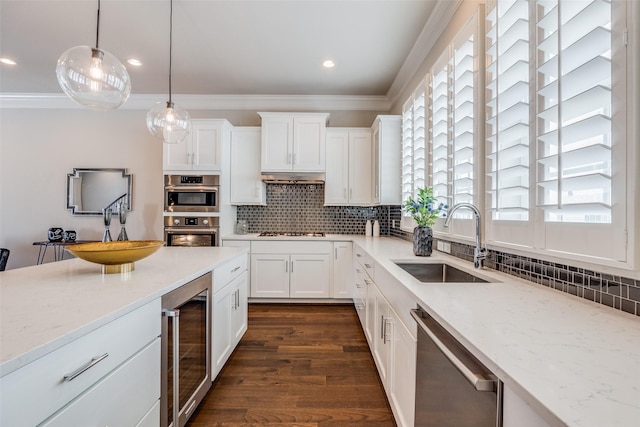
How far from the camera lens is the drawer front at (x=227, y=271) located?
5.91ft

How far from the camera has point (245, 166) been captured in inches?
148

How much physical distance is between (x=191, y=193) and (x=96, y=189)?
68.4 inches

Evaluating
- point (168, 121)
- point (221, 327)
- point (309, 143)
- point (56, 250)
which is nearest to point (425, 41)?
point (309, 143)

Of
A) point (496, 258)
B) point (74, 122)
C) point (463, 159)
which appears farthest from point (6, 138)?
point (496, 258)

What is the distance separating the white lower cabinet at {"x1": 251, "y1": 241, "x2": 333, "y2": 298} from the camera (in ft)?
11.5

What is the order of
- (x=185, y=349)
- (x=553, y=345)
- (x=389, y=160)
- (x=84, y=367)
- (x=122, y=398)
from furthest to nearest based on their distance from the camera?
(x=389, y=160) → (x=185, y=349) → (x=122, y=398) → (x=84, y=367) → (x=553, y=345)

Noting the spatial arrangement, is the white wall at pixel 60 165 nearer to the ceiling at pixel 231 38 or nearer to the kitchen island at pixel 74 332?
the ceiling at pixel 231 38

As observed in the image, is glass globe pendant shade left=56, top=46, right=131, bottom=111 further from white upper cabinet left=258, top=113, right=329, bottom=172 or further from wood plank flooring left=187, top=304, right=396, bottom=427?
white upper cabinet left=258, top=113, right=329, bottom=172

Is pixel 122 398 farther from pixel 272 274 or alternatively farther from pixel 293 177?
pixel 293 177

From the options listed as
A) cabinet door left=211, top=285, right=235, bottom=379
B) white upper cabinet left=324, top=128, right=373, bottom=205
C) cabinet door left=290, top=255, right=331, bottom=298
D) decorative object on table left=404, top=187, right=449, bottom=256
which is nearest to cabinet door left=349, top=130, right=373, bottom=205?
white upper cabinet left=324, top=128, right=373, bottom=205

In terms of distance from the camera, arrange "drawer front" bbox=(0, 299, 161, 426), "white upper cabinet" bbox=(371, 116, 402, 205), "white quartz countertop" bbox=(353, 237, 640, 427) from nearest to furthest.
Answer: "white quartz countertop" bbox=(353, 237, 640, 427), "drawer front" bbox=(0, 299, 161, 426), "white upper cabinet" bbox=(371, 116, 402, 205)

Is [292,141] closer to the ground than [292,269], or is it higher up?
higher up

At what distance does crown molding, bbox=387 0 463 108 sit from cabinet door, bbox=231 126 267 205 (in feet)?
6.17

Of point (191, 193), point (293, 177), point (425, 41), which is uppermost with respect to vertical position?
point (425, 41)
